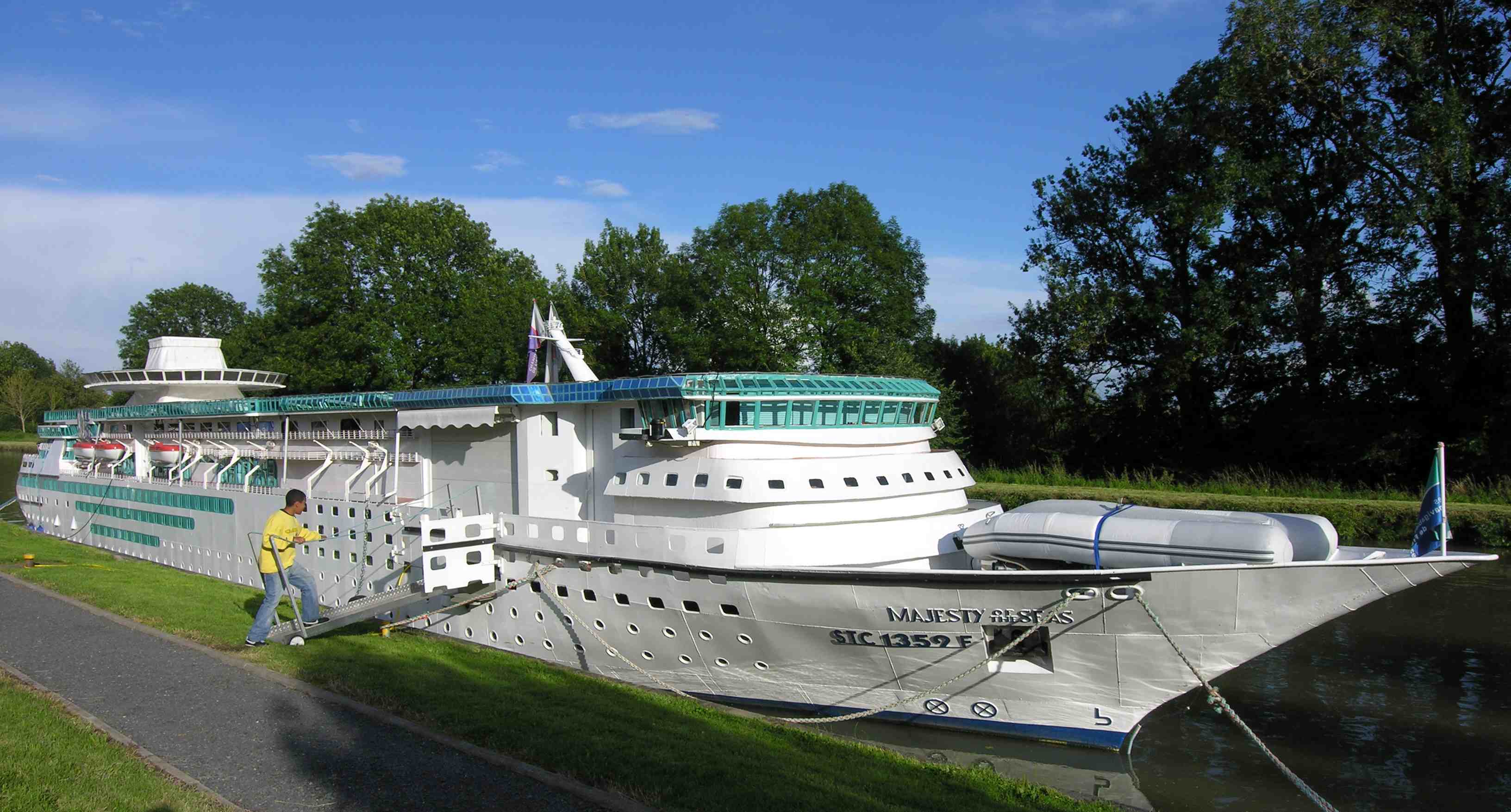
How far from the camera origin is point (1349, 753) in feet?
38.4

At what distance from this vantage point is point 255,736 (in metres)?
8.30

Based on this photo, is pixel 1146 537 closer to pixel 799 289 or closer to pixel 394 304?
pixel 799 289

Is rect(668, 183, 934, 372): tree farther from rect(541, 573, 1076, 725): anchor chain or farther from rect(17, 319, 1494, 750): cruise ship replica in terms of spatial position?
→ rect(541, 573, 1076, 725): anchor chain

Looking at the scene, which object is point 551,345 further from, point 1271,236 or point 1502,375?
point 1502,375

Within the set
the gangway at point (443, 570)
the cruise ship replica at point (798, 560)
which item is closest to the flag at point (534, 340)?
the cruise ship replica at point (798, 560)

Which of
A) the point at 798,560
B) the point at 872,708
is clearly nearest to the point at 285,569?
the point at 798,560

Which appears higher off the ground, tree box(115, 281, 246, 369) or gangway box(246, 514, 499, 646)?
tree box(115, 281, 246, 369)

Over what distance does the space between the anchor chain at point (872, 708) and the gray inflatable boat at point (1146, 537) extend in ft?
3.56

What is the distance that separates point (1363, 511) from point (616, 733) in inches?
959

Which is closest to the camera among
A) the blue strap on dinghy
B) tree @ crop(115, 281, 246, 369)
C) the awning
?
the blue strap on dinghy

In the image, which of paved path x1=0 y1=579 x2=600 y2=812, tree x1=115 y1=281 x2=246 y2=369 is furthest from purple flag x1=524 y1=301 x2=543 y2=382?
tree x1=115 y1=281 x2=246 y2=369

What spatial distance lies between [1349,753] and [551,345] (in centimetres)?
1406

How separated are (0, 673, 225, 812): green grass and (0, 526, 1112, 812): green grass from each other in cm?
157

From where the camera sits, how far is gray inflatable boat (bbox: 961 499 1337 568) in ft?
34.4
